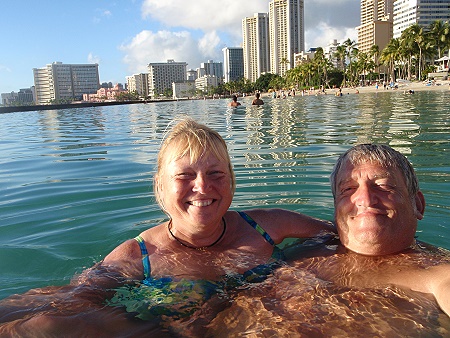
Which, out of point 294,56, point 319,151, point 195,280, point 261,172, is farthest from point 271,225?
point 294,56

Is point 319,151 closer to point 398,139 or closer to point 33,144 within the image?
point 398,139

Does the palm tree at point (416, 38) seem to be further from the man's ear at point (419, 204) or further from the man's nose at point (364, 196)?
the man's nose at point (364, 196)

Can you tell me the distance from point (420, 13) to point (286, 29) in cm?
5900

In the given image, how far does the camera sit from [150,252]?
2.80m

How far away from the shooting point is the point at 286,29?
188 metres

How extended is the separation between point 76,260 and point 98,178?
3.43 m

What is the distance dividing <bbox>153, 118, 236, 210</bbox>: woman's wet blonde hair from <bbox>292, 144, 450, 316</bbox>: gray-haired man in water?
2.55 feet

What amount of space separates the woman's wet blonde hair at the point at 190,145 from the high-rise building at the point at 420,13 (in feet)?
519

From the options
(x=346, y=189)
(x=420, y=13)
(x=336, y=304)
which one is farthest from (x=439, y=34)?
(x=420, y=13)

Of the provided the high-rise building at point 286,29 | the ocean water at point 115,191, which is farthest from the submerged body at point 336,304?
the high-rise building at point 286,29

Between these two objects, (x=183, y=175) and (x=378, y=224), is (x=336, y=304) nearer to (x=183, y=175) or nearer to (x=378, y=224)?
(x=378, y=224)

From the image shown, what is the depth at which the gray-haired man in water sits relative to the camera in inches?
101

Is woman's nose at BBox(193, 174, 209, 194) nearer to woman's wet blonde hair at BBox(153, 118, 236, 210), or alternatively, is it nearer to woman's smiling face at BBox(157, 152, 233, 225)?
woman's smiling face at BBox(157, 152, 233, 225)

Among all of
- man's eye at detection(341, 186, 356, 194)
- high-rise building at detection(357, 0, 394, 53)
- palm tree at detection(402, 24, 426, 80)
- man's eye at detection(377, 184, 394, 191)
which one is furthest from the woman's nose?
high-rise building at detection(357, 0, 394, 53)
